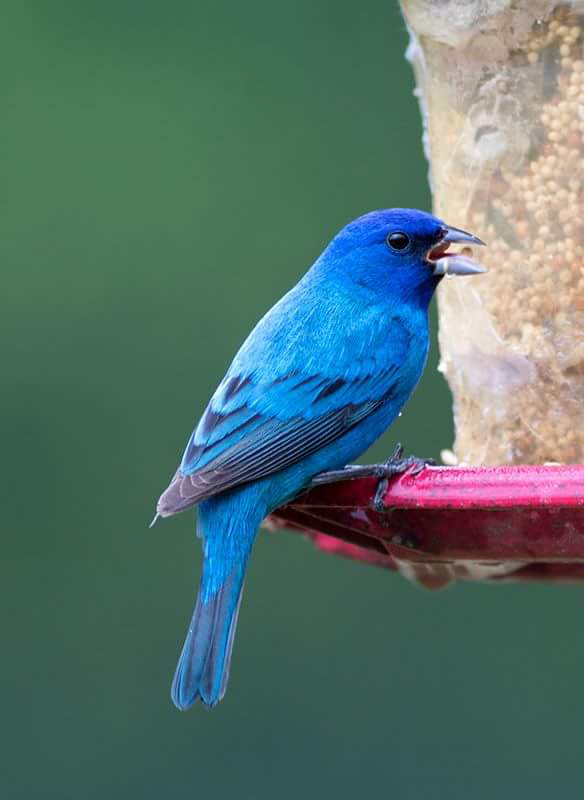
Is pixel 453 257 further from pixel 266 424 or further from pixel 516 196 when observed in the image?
pixel 266 424

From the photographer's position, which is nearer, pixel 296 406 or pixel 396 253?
pixel 296 406

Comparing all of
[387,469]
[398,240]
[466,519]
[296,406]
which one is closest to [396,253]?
[398,240]

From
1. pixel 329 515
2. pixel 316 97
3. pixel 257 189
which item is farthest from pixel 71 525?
pixel 329 515

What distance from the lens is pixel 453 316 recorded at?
343 centimetres

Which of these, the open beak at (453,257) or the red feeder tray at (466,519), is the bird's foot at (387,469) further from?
the open beak at (453,257)

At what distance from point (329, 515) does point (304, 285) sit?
0.73m

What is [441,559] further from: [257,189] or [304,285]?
[257,189]

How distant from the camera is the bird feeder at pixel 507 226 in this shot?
3.07 metres

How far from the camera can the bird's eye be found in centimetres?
342

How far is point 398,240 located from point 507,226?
0.26 m

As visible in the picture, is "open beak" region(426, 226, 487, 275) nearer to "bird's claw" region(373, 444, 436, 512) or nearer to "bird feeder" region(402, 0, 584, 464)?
"bird feeder" region(402, 0, 584, 464)

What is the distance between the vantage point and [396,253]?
3424mm

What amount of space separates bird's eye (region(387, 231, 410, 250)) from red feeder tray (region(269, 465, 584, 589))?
0.64 metres

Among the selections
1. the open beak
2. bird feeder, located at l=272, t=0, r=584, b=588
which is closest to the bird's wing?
bird feeder, located at l=272, t=0, r=584, b=588
